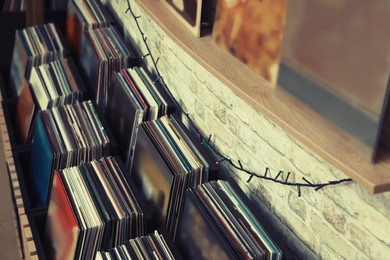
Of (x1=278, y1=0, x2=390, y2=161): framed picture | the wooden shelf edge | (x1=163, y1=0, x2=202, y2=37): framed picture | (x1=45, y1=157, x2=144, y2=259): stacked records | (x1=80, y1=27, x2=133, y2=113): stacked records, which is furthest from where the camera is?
(x1=80, y1=27, x2=133, y2=113): stacked records

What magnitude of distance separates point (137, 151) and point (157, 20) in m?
0.52

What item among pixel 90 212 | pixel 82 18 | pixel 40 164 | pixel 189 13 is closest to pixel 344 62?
pixel 189 13

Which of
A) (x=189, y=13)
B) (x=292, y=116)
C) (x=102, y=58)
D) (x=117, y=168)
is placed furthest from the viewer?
(x=102, y=58)

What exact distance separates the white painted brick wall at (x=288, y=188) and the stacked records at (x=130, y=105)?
0.11 m

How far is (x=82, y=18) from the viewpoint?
2859 millimetres

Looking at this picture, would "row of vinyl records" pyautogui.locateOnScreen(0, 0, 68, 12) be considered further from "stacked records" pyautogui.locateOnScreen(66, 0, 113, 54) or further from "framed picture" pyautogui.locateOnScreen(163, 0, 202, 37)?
"framed picture" pyautogui.locateOnScreen(163, 0, 202, 37)

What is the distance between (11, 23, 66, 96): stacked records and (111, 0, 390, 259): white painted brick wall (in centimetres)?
82

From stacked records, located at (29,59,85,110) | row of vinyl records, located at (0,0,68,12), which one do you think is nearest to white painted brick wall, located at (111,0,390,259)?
stacked records, located at (29,59,85,110)

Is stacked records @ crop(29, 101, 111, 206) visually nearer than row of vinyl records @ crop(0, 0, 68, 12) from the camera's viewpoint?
Yes

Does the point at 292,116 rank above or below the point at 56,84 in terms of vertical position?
above

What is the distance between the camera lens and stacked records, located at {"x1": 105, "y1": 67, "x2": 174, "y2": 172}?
2.18m

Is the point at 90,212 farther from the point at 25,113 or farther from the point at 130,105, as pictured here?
the point at 25,113

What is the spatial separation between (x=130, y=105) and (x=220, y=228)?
2.55 ft

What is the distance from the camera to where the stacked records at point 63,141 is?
7.16 ft
